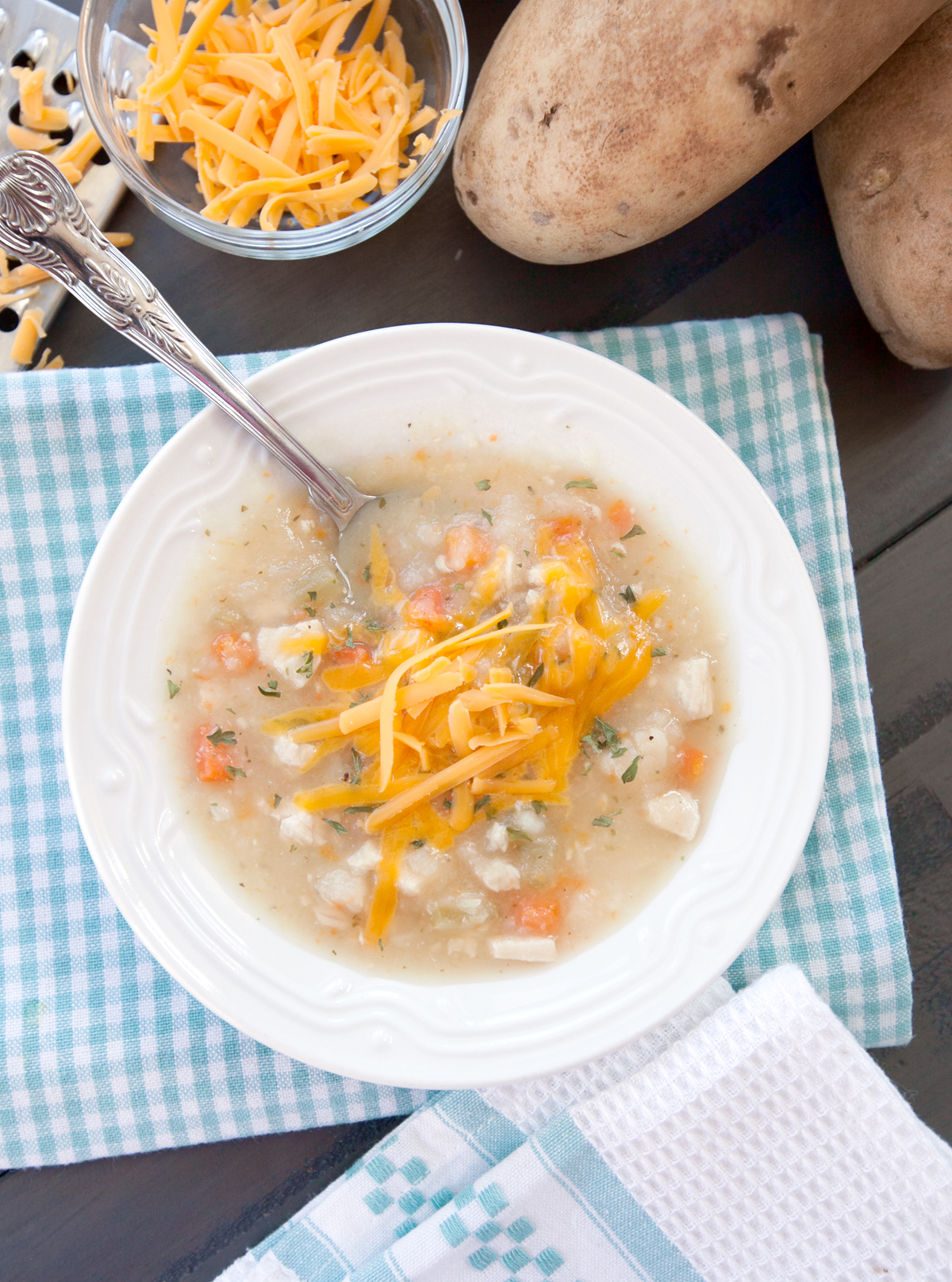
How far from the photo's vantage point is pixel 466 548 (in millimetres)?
1833

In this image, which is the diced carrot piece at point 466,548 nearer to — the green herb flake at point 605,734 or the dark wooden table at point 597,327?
the green herb flake at point 605,734

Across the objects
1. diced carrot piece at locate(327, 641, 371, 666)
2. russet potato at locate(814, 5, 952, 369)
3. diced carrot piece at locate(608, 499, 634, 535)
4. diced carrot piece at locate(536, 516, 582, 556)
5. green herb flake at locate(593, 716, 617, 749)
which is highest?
russet potato at locate(814, 5, 952, 369)

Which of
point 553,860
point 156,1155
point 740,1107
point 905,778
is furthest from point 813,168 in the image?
point 156,1155

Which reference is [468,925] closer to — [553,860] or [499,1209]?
[553,860]

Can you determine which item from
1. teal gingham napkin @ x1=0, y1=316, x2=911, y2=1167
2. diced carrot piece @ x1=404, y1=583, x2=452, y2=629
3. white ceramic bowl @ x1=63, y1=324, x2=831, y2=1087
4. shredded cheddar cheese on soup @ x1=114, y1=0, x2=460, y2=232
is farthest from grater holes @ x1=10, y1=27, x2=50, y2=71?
diced carrot piece @ x1=404, y1=583, x2=452, y2=629

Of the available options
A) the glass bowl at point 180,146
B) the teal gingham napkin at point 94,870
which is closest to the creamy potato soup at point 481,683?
the teal gingham napkin at point 94,870

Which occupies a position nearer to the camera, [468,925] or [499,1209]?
[468,925]

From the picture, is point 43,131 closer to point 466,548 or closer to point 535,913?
point 466,548

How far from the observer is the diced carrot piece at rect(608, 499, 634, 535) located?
6.20ft

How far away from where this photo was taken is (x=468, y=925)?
6.01 feet

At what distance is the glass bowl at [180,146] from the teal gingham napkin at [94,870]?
272 millimetres

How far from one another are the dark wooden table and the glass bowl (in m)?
0.16

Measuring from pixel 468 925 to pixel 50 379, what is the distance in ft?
4.76

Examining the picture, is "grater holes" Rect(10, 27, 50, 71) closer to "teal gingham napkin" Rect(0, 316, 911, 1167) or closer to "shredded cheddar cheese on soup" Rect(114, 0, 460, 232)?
"shredded cheddar cheese on soup" Rect(114, 0, 460, 232)
